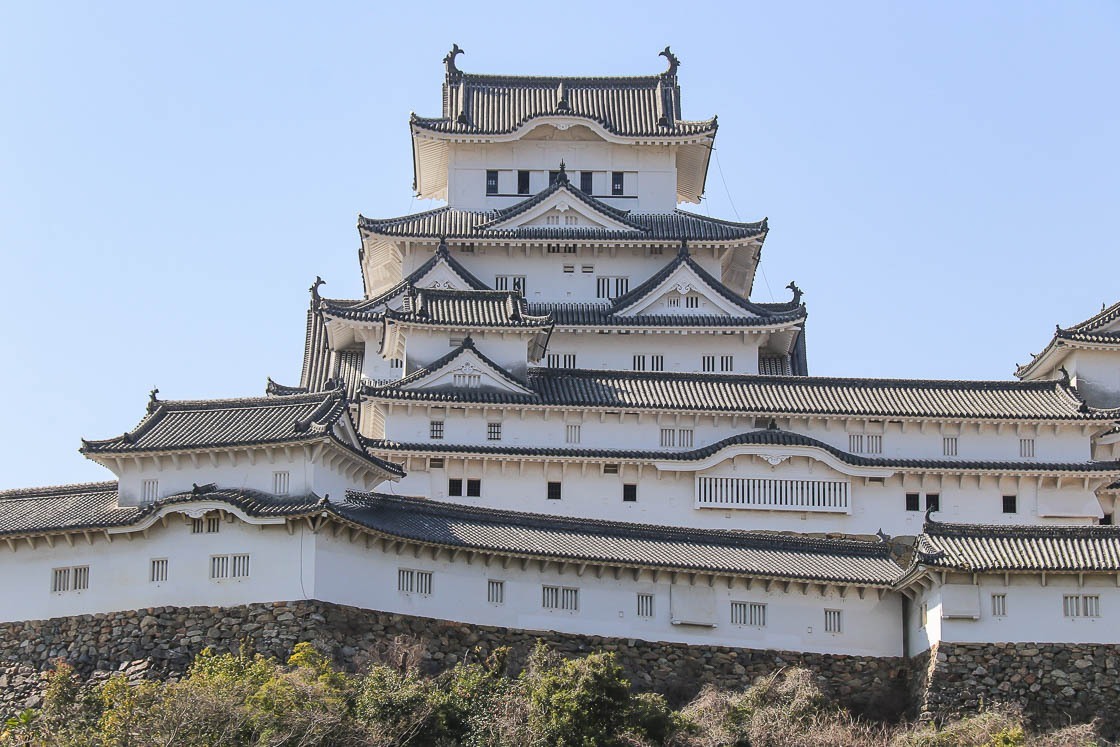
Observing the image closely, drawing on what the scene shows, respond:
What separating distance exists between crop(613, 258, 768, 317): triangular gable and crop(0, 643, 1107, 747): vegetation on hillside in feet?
71.1

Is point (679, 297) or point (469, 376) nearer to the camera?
point (469, 376)

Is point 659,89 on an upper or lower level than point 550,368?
upper

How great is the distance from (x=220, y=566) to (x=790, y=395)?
771 inches

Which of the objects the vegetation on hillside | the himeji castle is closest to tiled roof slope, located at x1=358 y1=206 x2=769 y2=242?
the himeji castle

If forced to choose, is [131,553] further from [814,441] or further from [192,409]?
[814,441]

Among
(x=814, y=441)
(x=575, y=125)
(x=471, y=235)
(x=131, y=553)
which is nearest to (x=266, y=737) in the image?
(x=131, y=553)

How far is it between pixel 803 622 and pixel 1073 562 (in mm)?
6493

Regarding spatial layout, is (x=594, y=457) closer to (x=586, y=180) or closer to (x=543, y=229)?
(x=543, y=229)

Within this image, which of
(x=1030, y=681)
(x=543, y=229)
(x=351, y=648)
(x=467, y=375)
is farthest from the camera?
(x=543, y=229)

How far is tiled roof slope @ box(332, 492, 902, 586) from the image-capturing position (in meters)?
42.9

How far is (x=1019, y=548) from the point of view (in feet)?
139

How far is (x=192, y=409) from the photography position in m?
44.4

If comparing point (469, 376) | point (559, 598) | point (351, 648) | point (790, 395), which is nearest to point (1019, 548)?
point (559, 598)

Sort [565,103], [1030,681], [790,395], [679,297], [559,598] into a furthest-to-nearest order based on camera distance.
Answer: [565,103] → [679,297] → [790,395] → [559,598] → [1030,681]
